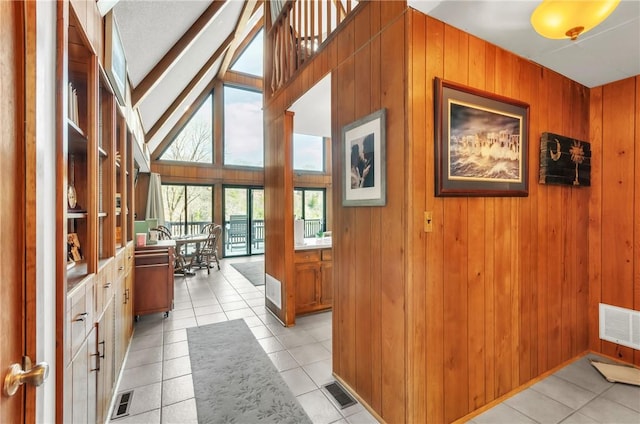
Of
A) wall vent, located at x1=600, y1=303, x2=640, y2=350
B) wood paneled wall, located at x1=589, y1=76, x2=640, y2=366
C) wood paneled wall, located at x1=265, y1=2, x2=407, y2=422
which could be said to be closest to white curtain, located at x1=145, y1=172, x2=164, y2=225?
wood paneled wall, located at x1=265, y1=2, x2=407, y2=422

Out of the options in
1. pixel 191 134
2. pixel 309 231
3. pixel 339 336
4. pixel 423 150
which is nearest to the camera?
pixel 423 150

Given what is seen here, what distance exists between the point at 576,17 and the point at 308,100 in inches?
86.9

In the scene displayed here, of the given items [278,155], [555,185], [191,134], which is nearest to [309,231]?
[191,134]

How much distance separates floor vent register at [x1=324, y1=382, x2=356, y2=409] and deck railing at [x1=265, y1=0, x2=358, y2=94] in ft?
9.47

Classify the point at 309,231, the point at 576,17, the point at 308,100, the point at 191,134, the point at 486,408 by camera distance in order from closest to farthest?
the point at 576,17, the point at 486,408, the point at 308,100, the point at 191,134, the point at 309,231

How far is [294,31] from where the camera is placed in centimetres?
312

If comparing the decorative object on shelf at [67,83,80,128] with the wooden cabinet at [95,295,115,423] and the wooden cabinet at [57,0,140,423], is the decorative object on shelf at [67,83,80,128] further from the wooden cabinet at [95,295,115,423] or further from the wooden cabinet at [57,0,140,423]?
the wooden cabinet at [95,295,115,423]

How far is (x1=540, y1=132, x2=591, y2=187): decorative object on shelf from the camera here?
2.24 m

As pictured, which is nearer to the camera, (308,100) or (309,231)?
(308,100)

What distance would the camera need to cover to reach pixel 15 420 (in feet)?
2.25

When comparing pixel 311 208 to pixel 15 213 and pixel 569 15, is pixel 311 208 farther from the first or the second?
pixel 15 213

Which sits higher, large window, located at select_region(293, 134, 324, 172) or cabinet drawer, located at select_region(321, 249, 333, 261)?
large window, located at select_region(293, 134, 324, 172)

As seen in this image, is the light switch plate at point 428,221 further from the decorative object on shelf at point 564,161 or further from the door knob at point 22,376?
the door knob at point 22,376

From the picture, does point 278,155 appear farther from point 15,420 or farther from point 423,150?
point 15,420
